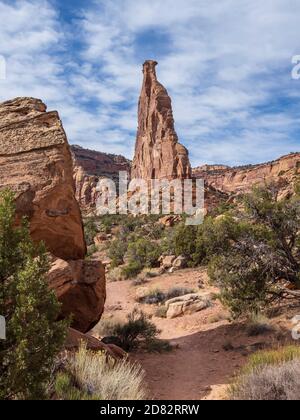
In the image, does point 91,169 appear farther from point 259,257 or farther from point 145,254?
point 259,257

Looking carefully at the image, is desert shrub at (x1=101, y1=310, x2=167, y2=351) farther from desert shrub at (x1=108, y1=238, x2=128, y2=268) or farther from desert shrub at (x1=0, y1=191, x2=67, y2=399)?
Result: desert shrub at (x1=108, y1=238, x2=128, y2=268)

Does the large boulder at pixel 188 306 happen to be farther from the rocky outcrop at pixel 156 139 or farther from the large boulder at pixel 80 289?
the rocky outcrop at pixel 156 139

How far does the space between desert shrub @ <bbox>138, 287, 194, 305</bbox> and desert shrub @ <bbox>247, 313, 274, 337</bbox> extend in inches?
228

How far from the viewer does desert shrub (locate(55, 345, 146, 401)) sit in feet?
16.5

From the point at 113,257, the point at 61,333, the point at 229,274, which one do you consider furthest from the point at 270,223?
the point at 113,257

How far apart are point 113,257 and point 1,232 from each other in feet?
79.7

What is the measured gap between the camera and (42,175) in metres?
8.48

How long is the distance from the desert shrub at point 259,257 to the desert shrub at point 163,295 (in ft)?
16.0

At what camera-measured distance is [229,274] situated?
1115 cm

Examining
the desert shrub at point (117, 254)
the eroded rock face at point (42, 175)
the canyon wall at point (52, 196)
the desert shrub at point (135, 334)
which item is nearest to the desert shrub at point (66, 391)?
the canyon wall at point (52, 196)

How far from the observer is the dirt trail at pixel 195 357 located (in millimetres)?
7094

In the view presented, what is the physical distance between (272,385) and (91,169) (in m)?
100

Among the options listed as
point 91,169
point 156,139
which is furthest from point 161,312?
point 91,169
